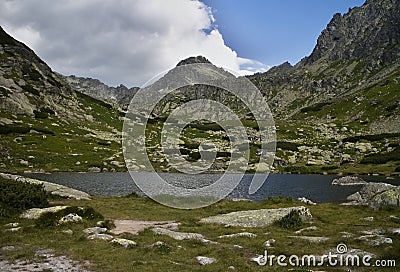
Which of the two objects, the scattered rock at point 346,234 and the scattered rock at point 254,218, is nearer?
the scattered rock at point 346,234

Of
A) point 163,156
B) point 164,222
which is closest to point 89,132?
point 163,156

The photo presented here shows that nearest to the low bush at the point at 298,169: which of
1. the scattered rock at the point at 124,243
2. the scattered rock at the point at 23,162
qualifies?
the scattered rock at the point at 23,162

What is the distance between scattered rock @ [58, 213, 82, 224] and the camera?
86.8ft

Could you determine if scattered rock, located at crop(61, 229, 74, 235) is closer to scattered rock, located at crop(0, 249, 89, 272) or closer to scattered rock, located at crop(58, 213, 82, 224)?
scattered rock, located at crop(58, 213, 82, 224)

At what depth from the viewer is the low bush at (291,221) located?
28983 millimetres

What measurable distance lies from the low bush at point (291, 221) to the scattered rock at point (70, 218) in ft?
54.1

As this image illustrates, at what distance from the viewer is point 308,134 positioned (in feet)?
563

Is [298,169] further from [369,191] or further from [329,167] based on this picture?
[369,191]

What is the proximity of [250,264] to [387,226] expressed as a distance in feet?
49.9

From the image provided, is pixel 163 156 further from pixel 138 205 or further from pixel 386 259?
pixel 386 259

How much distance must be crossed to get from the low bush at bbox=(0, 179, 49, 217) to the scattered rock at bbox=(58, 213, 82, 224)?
4945mm

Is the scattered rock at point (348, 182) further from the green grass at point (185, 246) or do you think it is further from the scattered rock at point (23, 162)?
the scattered rock at point (23, 162)

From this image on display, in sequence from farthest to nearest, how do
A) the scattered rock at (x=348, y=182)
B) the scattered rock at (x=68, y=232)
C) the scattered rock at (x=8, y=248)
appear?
the scattered rock at (x=348, y=182) → the scattered rock at (x=68, y=232) → the scattered rock at (x=8, y=248)

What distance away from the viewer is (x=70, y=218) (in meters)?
27.1
